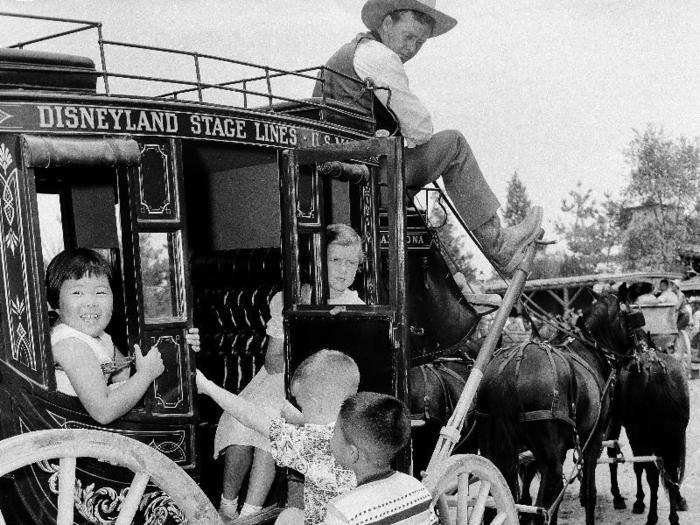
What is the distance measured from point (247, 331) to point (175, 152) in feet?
5.46

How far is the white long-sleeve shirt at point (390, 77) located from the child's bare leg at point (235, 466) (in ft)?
6.24

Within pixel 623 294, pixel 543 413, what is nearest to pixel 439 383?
pixel 543 413

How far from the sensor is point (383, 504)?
210cm

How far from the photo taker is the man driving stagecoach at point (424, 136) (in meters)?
3.93

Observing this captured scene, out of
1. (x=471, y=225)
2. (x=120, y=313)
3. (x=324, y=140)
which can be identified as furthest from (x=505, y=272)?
(x=120, y=313)

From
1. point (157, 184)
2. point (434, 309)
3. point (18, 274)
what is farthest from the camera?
point (434, 309)

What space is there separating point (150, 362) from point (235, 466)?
0.84 meters

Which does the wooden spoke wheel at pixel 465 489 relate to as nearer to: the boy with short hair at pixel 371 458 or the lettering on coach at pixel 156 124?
the boy with short hair at pixel 371 458

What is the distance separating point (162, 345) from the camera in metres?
2.86

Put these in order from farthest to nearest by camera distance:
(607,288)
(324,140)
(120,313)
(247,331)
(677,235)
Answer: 1. (677,235)
2. (607,288)
3. (247,331)
4. (120,313)
5. (324,140)

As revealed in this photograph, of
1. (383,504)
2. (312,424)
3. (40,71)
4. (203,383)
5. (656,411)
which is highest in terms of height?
(40,71)

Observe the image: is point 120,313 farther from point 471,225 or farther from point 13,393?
point 471,225

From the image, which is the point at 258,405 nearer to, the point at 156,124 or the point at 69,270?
the point at 69,270

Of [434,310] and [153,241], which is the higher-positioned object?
[153,241]
